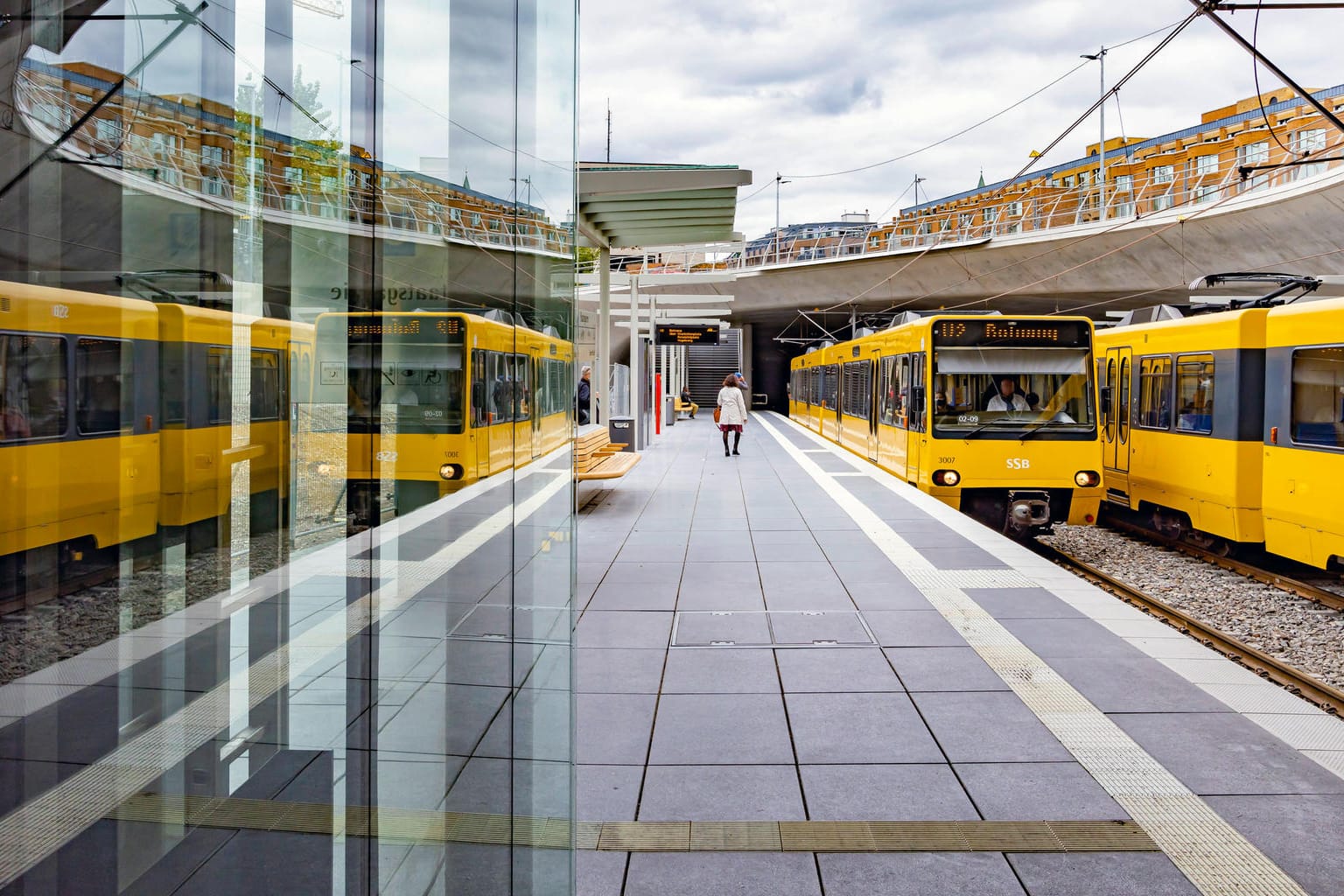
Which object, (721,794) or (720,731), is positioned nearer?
(721,794)

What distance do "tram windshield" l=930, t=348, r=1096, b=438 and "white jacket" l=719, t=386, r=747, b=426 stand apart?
8.99 m

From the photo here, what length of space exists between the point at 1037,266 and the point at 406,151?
121 feet

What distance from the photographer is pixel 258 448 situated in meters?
1.44

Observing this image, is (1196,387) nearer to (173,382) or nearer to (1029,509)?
(1029,509)

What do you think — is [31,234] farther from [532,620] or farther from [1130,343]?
[1130,343]

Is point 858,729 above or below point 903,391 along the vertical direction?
below

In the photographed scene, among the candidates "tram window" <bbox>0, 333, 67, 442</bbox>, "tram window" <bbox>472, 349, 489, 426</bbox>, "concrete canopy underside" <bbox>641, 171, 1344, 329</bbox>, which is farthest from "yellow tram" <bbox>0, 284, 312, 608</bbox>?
"concrete canopy underside" <bbox>641, 171, 1344, 329</bbox>

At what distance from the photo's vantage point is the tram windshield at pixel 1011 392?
12.7 meters

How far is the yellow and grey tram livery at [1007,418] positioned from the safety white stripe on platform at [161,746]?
11.7 metres

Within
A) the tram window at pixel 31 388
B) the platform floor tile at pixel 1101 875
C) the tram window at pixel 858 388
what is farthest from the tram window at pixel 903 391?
the tram window at pixel 31 388

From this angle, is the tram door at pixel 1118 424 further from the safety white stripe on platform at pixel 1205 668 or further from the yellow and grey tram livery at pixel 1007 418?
the safety white stripe on platform at pixel 1205 668

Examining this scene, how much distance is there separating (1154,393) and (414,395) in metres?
13.6

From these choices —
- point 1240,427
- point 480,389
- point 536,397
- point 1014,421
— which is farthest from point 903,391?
point 480,389

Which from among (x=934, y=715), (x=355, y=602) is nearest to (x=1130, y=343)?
(x=934, y=715)
